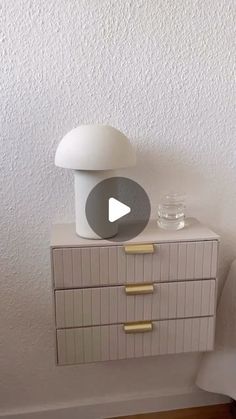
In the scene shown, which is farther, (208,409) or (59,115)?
(208,409)

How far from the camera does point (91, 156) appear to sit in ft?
3.29

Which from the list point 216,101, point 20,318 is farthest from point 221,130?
point 20,318

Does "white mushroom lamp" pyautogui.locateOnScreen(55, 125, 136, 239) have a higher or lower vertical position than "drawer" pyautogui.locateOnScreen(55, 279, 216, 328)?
higher

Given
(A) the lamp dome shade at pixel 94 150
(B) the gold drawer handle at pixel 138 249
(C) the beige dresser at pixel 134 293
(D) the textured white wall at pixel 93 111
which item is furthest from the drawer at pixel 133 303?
(A) the lamp dome shade at pixel 94 150

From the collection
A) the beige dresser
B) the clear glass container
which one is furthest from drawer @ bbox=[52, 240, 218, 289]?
the clear glass container

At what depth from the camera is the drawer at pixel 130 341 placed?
1113 millimetres

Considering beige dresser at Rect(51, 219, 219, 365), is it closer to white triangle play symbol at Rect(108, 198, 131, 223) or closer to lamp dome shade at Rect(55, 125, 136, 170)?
white triangle play symbol at Rect(108, 198, 131, 223)

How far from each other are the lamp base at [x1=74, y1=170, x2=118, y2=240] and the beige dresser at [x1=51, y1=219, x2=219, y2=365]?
29mm

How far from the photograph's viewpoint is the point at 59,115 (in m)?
1.17

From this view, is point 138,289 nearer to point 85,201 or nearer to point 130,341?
point 130,341

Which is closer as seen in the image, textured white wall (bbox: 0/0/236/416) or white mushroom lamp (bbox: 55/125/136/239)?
white mushroom lamp (bbox: 55/125/136/239)

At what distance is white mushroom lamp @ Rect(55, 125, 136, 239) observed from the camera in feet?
3.30

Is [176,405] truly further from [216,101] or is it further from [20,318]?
[216,101]

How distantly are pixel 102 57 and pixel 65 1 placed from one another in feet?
0.61
